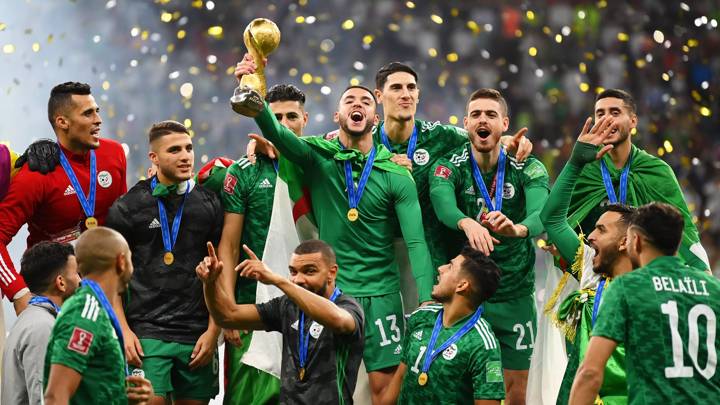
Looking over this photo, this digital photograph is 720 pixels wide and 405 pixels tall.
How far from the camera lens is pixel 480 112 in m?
5.25

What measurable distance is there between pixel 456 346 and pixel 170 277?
4.30 feet

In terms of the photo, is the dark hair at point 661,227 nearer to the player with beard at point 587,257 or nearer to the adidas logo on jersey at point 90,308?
the player with beard at point 587,257

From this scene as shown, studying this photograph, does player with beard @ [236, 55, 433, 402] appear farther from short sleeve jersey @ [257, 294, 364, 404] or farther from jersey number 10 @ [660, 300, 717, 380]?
jersey number 10 @ [660, 300, 717, 380]

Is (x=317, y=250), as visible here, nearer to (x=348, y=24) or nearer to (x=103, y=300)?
(x=103, y=300)

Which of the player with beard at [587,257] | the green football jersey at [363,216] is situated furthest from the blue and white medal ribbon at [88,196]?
the player with beard at [587,257]

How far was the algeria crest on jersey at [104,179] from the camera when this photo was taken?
509cm

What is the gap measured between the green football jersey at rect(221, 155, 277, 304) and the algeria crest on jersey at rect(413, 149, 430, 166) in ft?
2.17

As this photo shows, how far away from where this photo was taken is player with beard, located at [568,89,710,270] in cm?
516

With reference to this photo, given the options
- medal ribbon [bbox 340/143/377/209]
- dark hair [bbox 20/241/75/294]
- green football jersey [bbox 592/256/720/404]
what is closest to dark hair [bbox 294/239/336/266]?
medal ribbon [bbox 340/143/377/209]

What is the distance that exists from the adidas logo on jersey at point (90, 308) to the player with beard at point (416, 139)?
6.58 feet

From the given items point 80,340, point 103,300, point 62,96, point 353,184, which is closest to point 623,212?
point 353,184

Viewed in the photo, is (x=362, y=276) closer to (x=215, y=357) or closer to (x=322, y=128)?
(x=215, y=357)

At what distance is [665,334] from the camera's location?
351 cm

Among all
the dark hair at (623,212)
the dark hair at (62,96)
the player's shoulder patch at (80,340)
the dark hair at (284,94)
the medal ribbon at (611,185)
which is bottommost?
the player's shoulder patch at (80,340)
